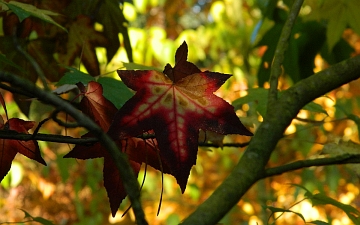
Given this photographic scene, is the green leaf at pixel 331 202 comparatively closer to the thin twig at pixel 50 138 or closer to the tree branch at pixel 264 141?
the tree branch at pixel 264 141

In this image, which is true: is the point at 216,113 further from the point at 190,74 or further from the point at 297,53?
the point at 297,53

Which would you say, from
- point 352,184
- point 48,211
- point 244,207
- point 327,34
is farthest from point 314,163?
point 48,211

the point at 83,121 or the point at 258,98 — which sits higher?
the point at 258,98

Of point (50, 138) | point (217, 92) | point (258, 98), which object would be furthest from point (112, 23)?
point (217, 92)

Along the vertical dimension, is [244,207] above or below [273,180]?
below

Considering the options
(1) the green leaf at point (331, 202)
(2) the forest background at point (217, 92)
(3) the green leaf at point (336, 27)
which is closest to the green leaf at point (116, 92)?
(2) the forest background at point (217, 92)

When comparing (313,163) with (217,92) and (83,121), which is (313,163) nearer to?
(83,121)

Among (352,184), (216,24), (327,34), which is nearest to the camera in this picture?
(327,34)
